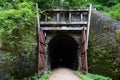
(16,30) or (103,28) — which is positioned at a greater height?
(16,30)

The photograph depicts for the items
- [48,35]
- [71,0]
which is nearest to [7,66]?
[48,35]

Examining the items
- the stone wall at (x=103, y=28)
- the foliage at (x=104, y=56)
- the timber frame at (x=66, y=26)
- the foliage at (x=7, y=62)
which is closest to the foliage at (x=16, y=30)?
the foliage at (x=7, y=62)

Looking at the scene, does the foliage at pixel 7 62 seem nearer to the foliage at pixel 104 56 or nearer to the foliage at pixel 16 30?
the foliage at pixel 16 30

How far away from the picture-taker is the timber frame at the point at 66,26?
1611 centimetres

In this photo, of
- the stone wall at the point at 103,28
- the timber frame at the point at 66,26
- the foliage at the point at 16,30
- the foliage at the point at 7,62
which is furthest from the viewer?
the timber frame at the point at 66,26

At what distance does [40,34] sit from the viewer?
15758 millimetres

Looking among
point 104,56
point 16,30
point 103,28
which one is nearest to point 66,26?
point 103,28

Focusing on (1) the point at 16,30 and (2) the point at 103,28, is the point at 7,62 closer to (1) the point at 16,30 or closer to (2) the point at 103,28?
(1) the point at 16,30

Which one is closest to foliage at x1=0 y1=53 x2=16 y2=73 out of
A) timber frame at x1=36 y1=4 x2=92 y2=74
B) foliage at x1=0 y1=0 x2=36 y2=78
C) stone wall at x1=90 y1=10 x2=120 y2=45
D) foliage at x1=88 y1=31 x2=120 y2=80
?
foliage at x1=0 y1=0 x2=36 y2=78

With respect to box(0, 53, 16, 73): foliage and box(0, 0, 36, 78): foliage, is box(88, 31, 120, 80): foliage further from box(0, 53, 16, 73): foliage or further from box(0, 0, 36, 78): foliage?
box(0, 53, 16, 73): foliage

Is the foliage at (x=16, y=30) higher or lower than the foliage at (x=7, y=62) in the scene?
higher

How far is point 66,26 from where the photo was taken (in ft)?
54.2

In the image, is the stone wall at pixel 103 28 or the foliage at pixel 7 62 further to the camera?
the stone wall at pixel 103 28

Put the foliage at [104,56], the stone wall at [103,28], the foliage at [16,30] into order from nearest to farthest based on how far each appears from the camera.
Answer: the foliage at [16,30] → the foliage at [104,56] → the stone wall at [103,28]
